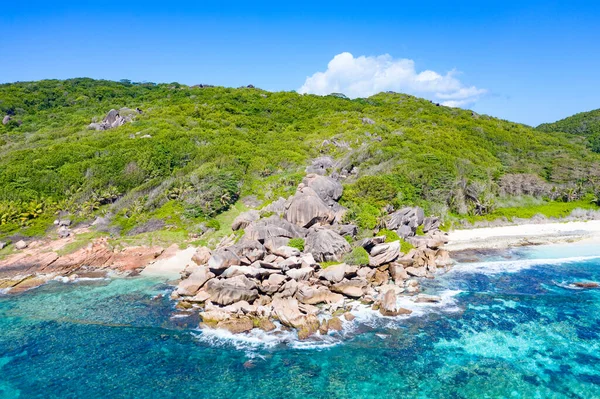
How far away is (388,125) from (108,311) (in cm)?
6741

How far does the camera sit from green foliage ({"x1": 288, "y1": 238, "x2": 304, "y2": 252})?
111ft

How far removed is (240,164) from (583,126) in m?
106

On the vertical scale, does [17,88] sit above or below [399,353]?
above

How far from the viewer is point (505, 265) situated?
35156 mm

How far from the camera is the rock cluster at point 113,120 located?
71938 millimetres

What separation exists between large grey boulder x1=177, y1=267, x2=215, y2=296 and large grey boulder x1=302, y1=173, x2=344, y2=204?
642 inches

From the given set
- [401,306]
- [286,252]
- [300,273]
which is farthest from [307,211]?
[401,306]

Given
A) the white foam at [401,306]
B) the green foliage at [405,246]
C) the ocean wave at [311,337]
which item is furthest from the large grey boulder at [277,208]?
the ocean wave at [311,337]

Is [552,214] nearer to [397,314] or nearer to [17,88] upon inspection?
[397,314]

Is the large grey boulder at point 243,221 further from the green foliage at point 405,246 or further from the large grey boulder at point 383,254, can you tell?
the green foliage at point 405,246

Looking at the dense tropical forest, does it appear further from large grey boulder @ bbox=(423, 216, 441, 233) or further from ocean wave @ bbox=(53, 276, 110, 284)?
ocean wave @ bbox=(53, 276, 110, 284)

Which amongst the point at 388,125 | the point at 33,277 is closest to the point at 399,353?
the point at 33,277

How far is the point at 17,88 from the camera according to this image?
9494 cm

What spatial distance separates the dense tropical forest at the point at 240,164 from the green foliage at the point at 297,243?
775cm
